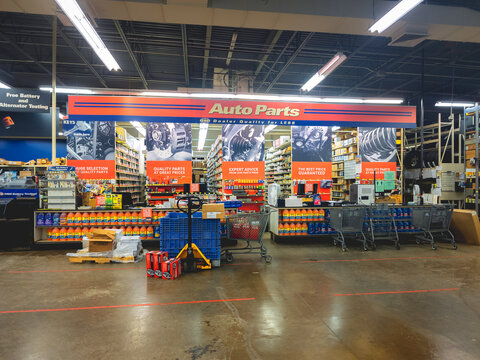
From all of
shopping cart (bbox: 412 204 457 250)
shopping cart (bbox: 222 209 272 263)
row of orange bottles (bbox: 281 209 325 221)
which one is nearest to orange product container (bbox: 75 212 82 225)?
shopping cart (bbox: 222 209 272 263)

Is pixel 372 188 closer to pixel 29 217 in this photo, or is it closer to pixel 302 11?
pixel 302 11

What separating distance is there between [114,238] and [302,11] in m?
6.26

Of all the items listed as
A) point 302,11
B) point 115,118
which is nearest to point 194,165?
point 115,118

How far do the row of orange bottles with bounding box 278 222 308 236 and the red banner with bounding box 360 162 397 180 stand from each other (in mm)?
5279

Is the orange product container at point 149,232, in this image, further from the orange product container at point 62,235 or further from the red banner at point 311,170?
the red banner at point 311,170

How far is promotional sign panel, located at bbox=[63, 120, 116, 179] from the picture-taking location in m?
10.3

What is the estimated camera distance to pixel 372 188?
24.7 feet

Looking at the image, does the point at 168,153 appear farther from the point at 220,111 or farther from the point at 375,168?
the point at 375,168

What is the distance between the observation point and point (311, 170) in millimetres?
11383

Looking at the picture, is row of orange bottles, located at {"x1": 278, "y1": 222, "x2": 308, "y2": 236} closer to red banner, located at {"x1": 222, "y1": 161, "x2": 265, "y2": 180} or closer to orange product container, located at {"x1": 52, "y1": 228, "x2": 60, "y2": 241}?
red banner, located at {"x1": 222, "y1": 161, "x2": 265, "y2": 180}

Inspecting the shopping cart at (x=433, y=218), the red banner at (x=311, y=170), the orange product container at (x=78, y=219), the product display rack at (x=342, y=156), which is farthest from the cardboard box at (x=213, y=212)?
the product display rack at (x=342, y=156)

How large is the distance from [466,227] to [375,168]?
435 cm

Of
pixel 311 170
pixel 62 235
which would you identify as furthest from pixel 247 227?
pixel 311 170

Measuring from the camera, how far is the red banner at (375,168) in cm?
1123
